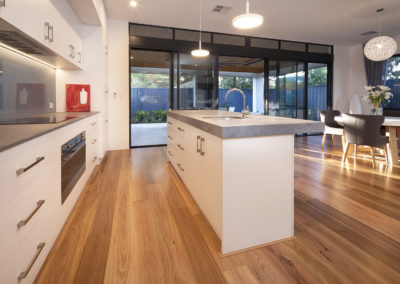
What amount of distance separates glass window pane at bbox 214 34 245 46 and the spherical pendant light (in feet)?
9.20

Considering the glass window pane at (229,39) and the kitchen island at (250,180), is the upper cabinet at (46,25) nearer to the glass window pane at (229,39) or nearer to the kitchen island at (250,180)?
the kitchen island at (250,180)

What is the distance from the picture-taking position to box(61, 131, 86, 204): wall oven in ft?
6.37

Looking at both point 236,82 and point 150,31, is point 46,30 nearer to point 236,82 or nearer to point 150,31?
point 150,31

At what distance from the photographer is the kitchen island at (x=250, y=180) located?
5.10 ft

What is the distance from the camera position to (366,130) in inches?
146

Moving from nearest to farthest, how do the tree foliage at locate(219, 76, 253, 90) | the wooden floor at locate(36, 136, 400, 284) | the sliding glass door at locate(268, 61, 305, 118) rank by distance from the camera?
the wooden floor at locate(36, 136, 400, 284), the sliding glass door at locate(268, 61, 305, 118), the tree foliage at locate(219, 76, 253, 90)

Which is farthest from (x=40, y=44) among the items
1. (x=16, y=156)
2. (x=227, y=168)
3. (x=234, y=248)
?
(x=234, y=248)

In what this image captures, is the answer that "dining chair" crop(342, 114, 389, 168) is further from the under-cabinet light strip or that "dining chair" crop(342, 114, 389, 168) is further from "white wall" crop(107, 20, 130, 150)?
the under-cabinet light strip

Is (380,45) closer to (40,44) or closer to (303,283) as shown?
(303,283)

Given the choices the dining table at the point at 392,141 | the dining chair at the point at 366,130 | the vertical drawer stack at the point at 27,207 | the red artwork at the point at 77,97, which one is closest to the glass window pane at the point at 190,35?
the red artwork at the point at 77,97

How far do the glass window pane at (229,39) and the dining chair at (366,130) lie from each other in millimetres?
3419

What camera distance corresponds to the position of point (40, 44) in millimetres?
2129

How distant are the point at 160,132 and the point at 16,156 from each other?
5.31 meters

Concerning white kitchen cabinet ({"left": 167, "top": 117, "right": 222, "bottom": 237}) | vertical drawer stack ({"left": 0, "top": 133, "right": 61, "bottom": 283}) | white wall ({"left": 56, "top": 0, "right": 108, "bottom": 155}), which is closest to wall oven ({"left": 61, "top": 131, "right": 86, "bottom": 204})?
vertical drawer stack ({"left": 0, "top": 133, "right": 61, "bottom": 283})
